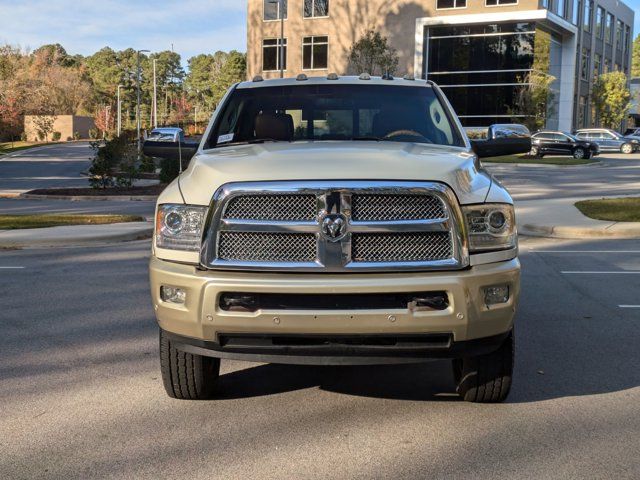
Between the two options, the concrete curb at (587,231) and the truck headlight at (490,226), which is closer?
the truck headlight at (490,226)

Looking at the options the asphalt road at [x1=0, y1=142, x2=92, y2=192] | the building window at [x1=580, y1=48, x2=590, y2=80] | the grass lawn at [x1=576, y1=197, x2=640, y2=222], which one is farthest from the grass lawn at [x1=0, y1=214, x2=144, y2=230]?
the building window at [x1=580, y1=48, x2=590, y2=80]

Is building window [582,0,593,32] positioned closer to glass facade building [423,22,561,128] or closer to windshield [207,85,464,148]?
glass facade building [423,22,561,128]

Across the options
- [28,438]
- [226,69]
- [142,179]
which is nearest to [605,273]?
[28,438]

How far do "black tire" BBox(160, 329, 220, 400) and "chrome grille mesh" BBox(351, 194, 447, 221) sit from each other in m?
1.35

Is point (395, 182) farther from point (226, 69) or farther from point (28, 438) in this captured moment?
point (226, 69)

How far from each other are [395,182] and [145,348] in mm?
2977

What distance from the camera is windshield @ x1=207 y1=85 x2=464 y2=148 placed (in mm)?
5855

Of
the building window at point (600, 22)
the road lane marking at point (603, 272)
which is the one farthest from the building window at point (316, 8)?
the road lane marking at point (603, 272)

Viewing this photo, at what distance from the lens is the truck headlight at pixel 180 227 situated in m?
4.38

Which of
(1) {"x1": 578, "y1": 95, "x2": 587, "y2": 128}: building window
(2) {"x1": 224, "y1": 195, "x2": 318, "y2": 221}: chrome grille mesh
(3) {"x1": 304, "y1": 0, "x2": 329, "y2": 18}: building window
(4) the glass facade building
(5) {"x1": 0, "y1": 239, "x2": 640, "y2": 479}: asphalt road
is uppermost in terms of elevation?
(3) {"x1": 304, "y1": 0, "x2": 329, "y2": 18}: building window

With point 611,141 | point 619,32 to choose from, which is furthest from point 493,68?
point 619,32

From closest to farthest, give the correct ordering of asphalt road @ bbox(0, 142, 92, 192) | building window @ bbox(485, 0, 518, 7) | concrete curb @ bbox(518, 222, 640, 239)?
1. concrete curb @ bbox(518, 222, 640, 239)
2. asphalt road @ bbox(0, 142, 92, 192)
3. building window @ bbox(485, 0, 518, 7)

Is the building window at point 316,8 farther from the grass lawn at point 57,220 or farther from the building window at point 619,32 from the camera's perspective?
the grass lawn at point 57,220

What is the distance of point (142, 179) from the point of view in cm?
2942
